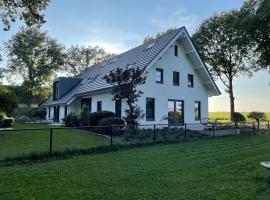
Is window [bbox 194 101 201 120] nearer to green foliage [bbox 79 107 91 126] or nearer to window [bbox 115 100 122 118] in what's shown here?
window [bbox 115 100 122 118]

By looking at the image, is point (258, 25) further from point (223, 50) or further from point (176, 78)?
point (176, 78)

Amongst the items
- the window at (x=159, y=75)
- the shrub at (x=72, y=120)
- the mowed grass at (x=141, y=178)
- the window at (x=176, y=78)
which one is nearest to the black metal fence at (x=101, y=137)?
the mowed grass at (x=141, y=178)

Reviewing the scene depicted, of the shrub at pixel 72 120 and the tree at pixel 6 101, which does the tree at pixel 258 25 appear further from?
the tree at pixel 6 101

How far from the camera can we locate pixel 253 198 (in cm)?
504

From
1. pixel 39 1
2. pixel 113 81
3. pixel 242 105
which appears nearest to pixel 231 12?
pixel 242 105

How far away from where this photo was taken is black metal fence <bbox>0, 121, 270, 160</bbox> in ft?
33.5

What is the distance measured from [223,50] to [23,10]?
99.8ft

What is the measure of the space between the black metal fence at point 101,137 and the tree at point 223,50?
1800 centimetres

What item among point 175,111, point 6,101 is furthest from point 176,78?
point 6,101

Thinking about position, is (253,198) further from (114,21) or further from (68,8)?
(114,21)

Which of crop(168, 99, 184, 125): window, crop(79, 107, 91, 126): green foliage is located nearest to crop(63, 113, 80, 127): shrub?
crop(79, 107, 91, 126): green foliage

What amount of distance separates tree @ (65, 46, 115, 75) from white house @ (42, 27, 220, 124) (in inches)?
1182

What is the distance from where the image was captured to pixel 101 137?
13.8m

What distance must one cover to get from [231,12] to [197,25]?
5.09 metres
